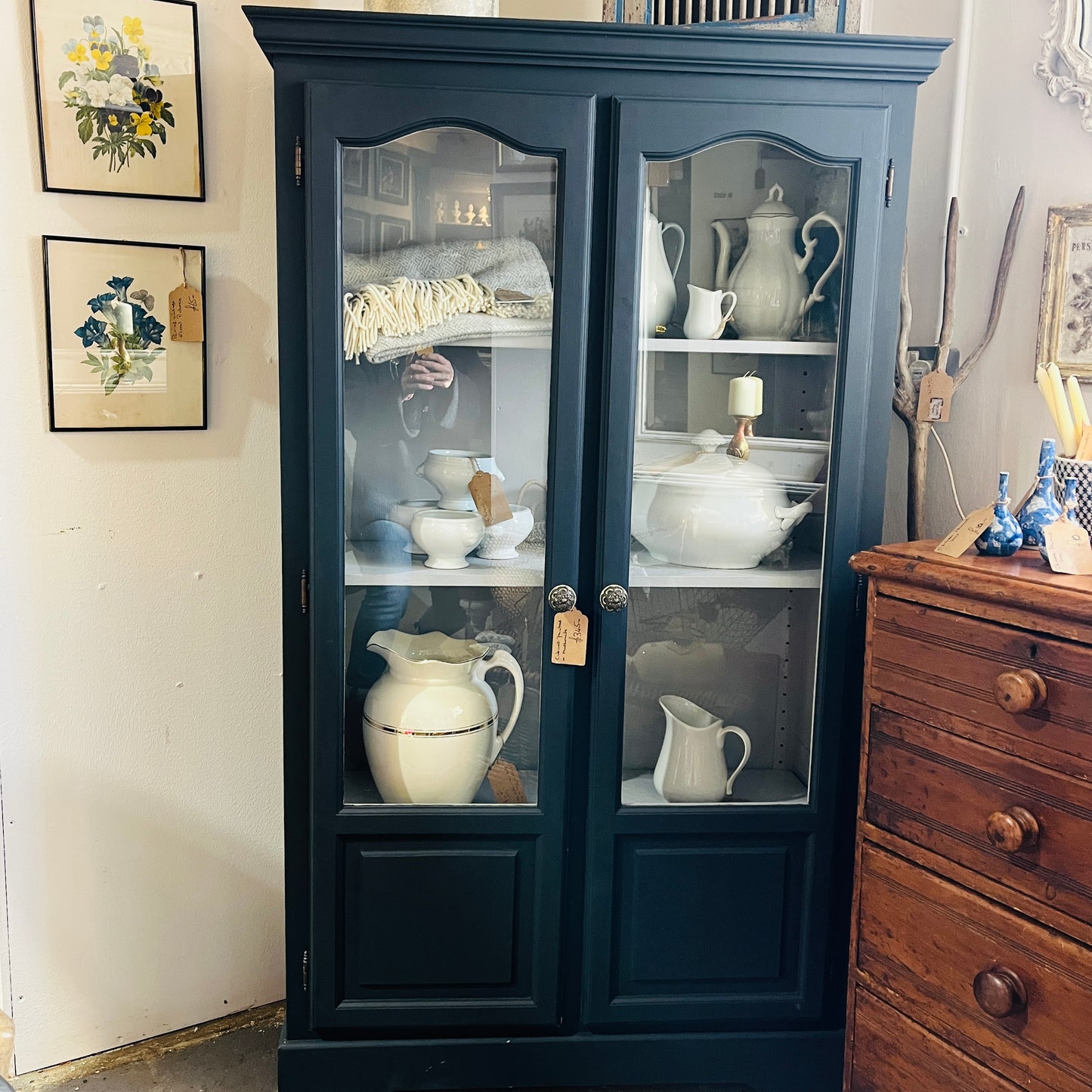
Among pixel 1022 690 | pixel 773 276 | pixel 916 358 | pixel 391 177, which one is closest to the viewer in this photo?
pixel 1022 690

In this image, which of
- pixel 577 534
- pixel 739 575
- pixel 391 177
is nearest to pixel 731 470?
pixel 739 575

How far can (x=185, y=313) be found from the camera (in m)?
1.87

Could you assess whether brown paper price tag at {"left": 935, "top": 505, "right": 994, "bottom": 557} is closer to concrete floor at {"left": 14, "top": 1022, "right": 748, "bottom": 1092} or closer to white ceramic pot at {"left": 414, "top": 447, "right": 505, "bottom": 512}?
white ceramic pot at {"left": 414, "top": 447, "right": 505, "bottom": 512}

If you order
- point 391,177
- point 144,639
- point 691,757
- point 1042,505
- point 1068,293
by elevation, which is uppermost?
point 391,177

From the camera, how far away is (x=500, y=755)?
177 cm

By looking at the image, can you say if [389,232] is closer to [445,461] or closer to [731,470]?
[445,461]

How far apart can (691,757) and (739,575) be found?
13.2 inches

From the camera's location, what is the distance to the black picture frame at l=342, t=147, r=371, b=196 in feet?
5.14

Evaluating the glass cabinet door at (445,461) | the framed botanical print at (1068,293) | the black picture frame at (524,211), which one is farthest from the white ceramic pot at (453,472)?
the framed botanical print at (1068,293)

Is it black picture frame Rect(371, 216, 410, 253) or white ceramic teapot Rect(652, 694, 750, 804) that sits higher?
black picture frame Rect(371, 216, 410, 253)

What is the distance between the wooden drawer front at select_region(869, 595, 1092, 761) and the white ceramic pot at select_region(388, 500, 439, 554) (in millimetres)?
743

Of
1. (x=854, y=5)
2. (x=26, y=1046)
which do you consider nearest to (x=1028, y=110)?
(x=854, y=5)

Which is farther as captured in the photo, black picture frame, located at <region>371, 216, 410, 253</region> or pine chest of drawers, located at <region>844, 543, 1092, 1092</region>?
black picture frame, located at <region>371, 216, 410, 253</region>

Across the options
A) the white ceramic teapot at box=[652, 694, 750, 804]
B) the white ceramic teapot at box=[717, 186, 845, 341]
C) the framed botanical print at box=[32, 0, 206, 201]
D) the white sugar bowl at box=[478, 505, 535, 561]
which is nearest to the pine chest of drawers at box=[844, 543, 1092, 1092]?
the white ceramic teapot at box=[652, 694, 750, 804]
